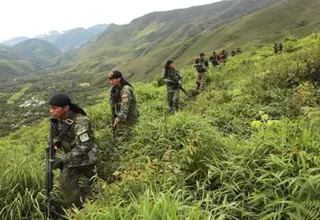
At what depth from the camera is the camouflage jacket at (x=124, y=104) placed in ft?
24.5

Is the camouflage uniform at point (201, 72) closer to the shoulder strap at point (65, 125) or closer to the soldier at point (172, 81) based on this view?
the soldier at point (172, 81)

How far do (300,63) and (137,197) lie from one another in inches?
284

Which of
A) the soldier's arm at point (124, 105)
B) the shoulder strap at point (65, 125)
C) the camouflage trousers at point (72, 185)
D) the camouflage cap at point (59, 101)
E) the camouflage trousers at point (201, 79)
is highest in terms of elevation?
the camouflage cap at point (59, 101)

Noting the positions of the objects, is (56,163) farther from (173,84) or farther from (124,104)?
(173,84)

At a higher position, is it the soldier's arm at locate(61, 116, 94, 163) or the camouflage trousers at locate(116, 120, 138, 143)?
the soldier's arm at locate(61, 116, 94, 163)

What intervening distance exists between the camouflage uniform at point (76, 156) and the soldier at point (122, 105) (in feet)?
5.05

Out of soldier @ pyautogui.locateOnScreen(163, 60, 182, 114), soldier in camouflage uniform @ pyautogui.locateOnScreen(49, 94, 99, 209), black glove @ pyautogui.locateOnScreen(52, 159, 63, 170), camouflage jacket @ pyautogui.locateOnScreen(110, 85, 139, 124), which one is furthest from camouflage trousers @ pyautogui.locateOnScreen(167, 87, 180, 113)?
black glove @ pyautogui.locateOnScreen(52, 159, 63, 170)

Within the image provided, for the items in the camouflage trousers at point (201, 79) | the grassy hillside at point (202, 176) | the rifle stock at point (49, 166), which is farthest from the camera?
the camouflage trousers at point (201, 79)

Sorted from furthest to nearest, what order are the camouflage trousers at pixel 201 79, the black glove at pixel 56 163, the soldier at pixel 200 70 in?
the camouflage trousers at pixel 201 79 < the soldier at pixel 200 70 < the black glove at pixel 56 163

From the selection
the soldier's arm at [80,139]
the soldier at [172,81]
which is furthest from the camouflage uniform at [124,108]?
the soldier at [172,81]

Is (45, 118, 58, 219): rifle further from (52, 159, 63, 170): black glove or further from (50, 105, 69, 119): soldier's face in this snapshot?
(50, 105, 69, 119): soldier's face

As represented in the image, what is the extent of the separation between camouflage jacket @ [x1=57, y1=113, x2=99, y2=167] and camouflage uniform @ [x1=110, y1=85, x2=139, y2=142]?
1499mm

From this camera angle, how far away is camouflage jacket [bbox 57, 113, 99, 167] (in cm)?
550

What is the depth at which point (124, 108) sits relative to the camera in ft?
24.5
